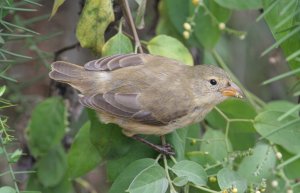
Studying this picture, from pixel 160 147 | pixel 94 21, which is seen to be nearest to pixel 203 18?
pixel 94 21

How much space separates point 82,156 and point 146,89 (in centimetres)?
46

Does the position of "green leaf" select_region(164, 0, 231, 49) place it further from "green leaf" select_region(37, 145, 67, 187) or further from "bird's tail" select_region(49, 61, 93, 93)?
"green leaf" select_region(37, 145, 67, 187)

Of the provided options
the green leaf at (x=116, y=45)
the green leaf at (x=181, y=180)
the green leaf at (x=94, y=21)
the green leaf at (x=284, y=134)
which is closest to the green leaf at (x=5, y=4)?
the green leaf at (x=94, y=21)

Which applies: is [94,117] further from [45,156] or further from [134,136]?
[45,156]

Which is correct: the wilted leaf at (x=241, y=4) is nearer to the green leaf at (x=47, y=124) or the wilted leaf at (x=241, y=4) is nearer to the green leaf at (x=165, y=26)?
the green leaf at (x=165, y=26)

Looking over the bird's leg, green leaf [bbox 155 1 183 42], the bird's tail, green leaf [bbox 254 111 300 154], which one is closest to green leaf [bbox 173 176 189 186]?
the bird's leg

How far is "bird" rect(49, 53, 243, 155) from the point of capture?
11.0 ft

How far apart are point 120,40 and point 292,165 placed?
1017 millimetres

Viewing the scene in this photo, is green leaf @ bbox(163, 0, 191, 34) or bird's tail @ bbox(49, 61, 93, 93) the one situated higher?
green leaf @ bbox(163, 0, 191, 34)

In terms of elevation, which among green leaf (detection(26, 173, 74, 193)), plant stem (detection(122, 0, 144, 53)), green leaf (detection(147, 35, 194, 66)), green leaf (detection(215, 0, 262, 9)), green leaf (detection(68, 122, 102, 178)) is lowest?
green leaf (detection(26, 173, 74, 193))

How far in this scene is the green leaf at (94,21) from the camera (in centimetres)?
320

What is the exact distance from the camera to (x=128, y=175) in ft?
9.71

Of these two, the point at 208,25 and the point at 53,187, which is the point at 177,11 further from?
the point at 53,187

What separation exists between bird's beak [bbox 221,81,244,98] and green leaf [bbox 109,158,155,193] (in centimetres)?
81
